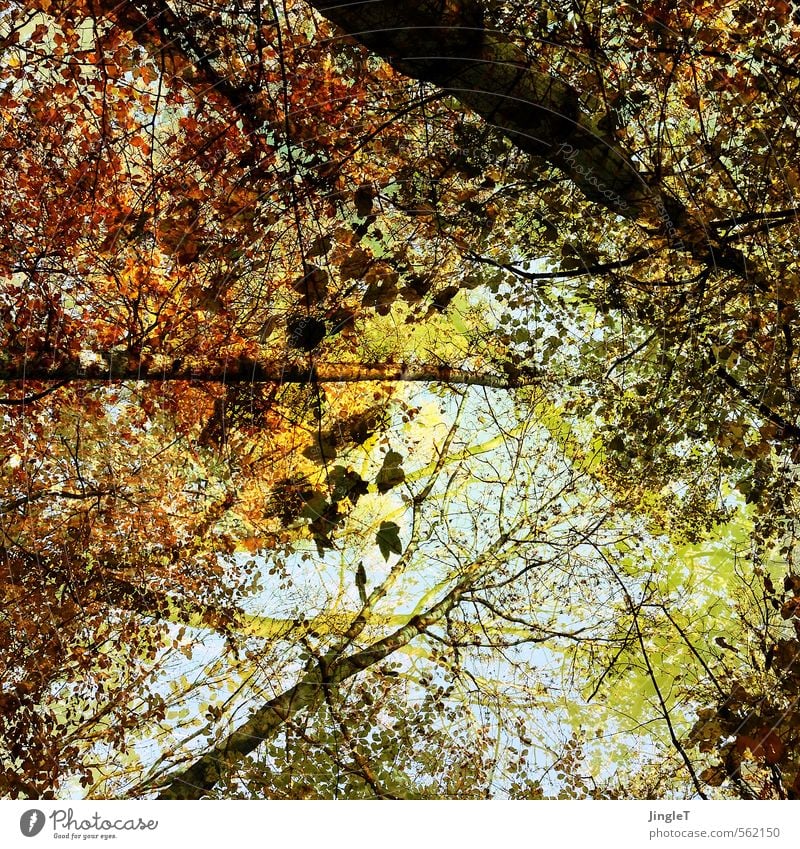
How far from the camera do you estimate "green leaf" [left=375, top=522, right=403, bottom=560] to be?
338 cm

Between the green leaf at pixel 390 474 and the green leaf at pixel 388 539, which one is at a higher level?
the green leaf at pixel 390 474

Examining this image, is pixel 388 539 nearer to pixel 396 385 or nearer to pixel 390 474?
pixel 390 474

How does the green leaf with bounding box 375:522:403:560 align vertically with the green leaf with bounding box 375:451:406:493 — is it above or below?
below

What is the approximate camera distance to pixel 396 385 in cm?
365

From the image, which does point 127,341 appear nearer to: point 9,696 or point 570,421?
point 9,696

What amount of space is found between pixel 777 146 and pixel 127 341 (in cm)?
390

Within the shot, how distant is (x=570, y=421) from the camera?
364 cm

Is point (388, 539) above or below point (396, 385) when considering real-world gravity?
below

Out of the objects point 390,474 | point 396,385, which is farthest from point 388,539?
point 396,385

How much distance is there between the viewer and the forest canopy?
129 inches

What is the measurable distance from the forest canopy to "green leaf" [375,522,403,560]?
14mm

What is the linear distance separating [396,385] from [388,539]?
32.8 inches

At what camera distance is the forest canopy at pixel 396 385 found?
3275 mm

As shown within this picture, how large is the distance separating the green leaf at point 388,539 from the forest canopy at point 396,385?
0.01 metres
